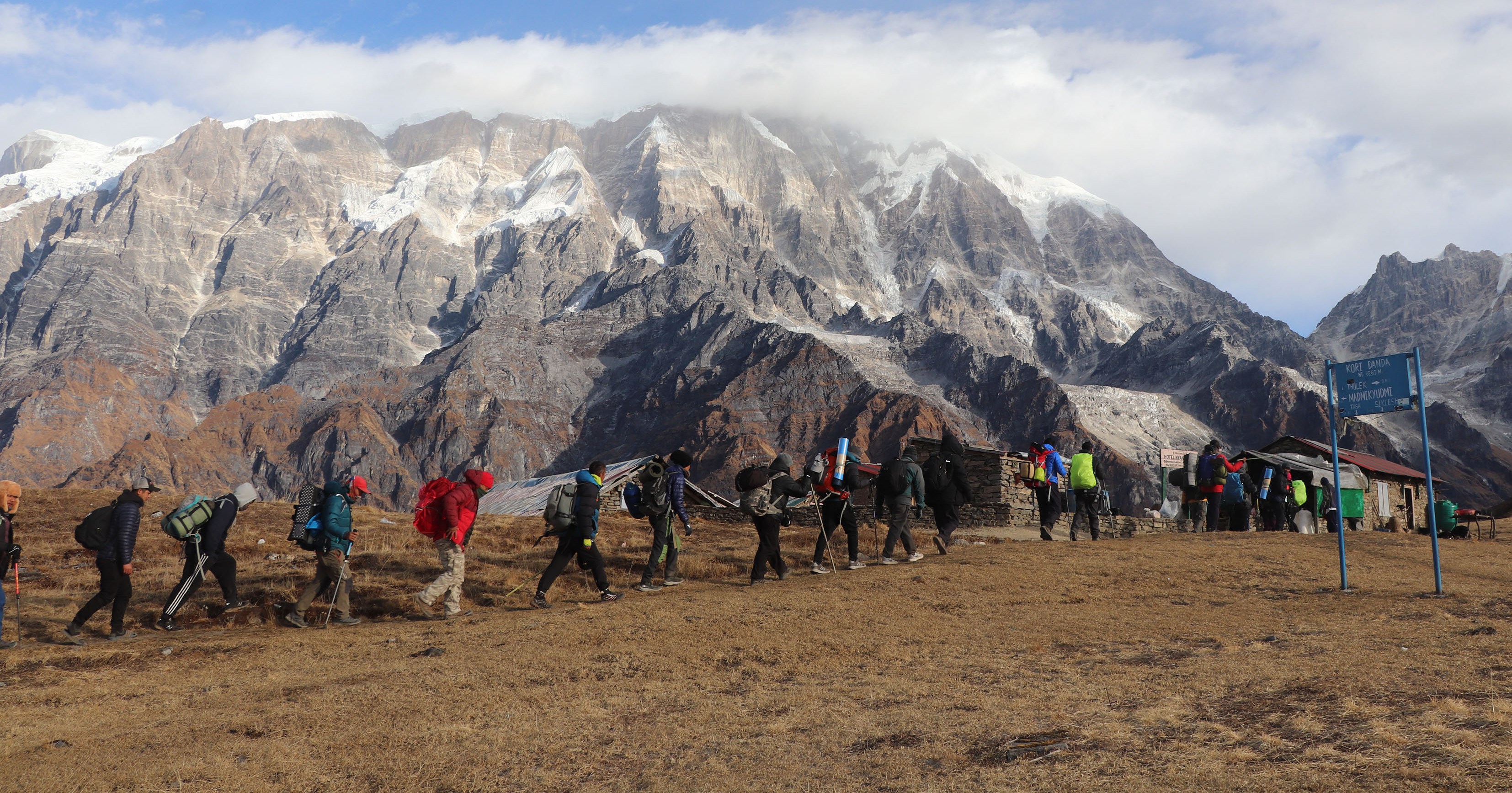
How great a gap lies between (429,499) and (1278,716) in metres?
10.00

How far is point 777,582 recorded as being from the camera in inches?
600

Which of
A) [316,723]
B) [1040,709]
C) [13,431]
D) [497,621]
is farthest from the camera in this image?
[13,431]

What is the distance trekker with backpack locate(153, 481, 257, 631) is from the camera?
1259 centimetres

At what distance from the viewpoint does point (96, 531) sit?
469 inches

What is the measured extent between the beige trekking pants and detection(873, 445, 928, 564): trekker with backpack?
6.31 meters

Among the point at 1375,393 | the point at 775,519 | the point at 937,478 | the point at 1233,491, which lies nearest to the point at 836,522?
the point at 775,519

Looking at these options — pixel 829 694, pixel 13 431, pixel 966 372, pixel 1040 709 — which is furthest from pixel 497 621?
pixel 13 431

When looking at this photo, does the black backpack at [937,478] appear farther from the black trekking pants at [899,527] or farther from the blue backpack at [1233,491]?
the blue backpack at [1233,491]

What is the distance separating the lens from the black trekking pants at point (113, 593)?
11844mm

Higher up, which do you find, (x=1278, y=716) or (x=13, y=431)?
(x=13, y=431)

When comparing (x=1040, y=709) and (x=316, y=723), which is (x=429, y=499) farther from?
(x=1040, y=709)

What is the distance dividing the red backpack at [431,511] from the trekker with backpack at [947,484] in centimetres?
802

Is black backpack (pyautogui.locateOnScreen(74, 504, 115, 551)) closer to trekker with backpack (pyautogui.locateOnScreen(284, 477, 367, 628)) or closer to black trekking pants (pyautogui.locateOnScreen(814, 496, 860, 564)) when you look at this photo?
trekker with backpack (pyautogui.locateOnScreen(284, 477, 367, 628))

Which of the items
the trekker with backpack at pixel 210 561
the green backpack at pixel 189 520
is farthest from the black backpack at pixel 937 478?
the green backpack at pixel 189 520
